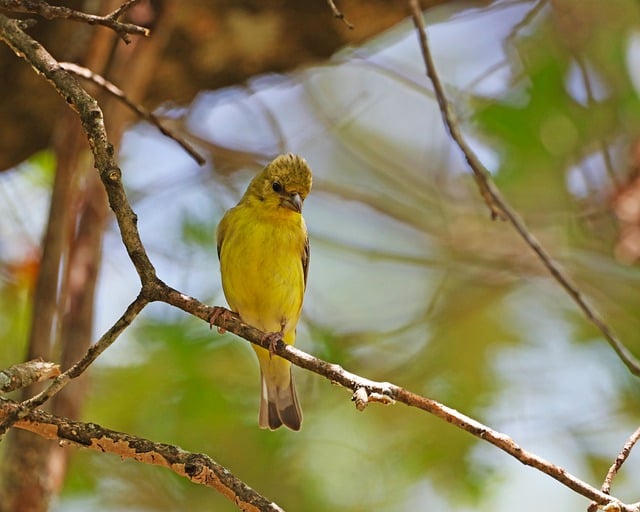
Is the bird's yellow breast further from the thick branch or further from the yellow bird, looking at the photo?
the thick branch

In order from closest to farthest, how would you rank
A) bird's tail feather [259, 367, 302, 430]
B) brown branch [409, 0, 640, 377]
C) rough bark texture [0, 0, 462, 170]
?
brown branch [409, 0, 640, 377]
rough bark texture [0, 0, 462, 170]
bird's tail feather [259, 367, 302, 430]

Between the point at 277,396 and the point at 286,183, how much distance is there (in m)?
0.99

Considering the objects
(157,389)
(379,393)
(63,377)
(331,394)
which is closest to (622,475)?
(331,394)

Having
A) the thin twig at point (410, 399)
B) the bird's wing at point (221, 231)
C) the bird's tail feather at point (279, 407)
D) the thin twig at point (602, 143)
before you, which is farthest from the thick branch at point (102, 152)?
the thin twig at point (602, 143)

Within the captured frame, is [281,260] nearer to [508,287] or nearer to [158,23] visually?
[158,23]

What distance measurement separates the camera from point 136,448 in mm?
1892

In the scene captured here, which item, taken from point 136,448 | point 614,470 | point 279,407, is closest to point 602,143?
point 279,407

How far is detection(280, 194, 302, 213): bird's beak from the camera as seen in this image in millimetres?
4211

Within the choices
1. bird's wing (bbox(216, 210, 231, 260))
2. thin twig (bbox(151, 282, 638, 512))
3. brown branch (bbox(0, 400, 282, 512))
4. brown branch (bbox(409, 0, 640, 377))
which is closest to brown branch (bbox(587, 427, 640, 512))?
thin twig (bbox(151, 282, 638, 512))

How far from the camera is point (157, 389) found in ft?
15.6

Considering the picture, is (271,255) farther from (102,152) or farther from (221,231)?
(102,152)

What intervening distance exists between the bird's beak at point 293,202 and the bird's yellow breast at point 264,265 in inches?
1.8

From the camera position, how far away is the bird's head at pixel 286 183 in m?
4.21

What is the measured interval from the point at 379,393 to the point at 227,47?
235cm
